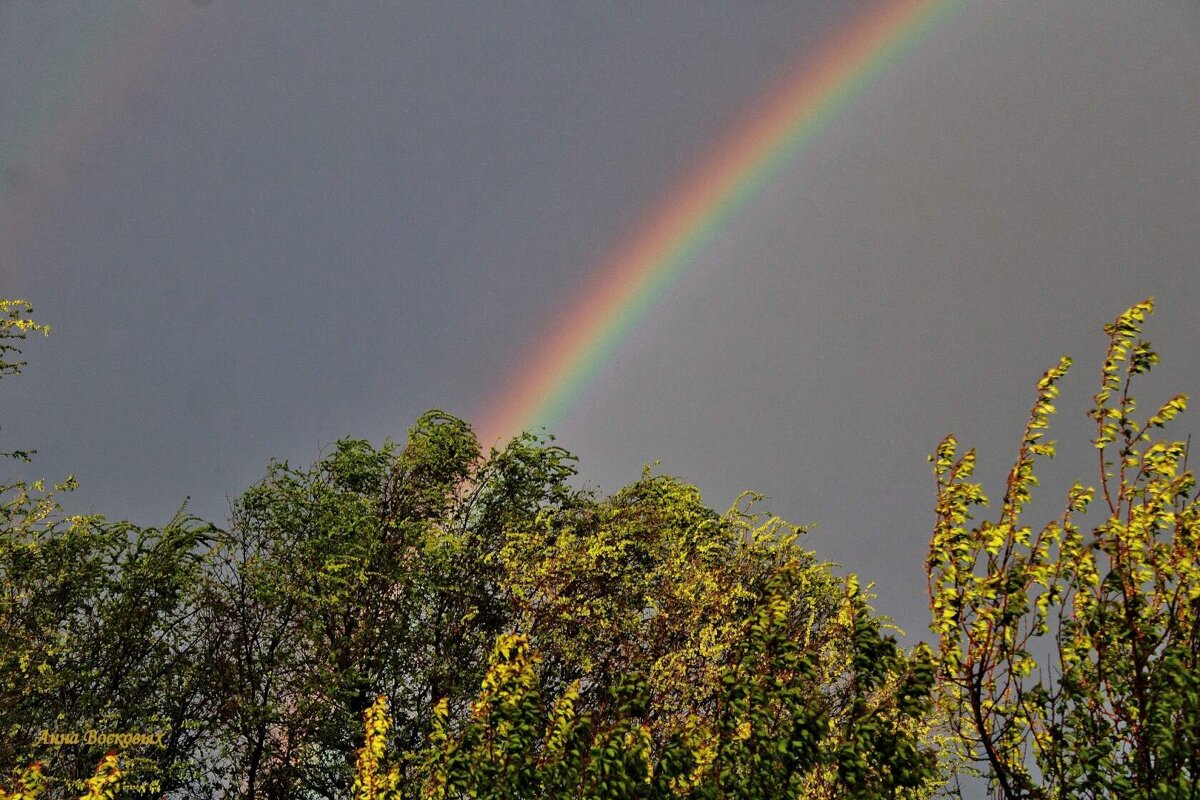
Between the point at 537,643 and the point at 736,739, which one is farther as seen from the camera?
the point at 537,643

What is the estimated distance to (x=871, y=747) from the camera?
1155cm

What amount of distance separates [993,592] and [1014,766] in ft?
7.48

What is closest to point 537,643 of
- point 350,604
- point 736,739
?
point 350,604

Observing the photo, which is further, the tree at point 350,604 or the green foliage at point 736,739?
the tree at point 350,604

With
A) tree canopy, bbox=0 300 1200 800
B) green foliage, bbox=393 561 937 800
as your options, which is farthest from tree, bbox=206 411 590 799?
green foliage, bbox=393 561 937 800

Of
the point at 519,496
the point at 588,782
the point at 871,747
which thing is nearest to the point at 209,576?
the point at 519,496

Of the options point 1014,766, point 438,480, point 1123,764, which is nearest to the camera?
point 1123,764

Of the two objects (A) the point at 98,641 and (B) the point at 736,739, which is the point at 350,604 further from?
(B) the point at 736,739

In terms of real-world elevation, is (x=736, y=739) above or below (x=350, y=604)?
below

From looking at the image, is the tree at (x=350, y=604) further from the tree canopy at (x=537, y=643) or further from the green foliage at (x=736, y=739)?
the green foliage at (x=736, y=739)

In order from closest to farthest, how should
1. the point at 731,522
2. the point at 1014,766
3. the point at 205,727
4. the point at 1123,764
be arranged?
1. the point at 1123,764
2. the point at 1014,766
3. the point at 205,727
4. the point at 731,522

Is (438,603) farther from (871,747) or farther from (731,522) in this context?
(871,747)

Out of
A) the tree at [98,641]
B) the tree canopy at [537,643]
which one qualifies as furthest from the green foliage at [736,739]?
the tree at [98,641]

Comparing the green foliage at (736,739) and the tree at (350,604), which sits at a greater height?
the tree at (350,604)
